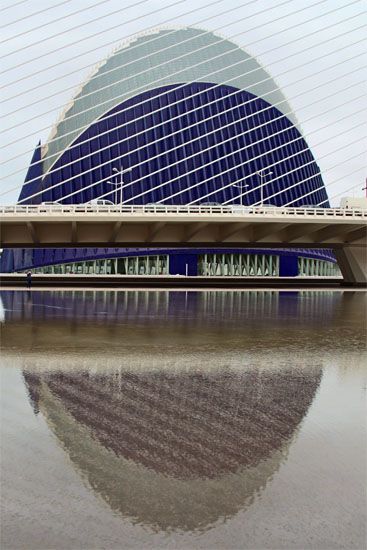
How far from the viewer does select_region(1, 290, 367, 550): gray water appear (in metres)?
4.12

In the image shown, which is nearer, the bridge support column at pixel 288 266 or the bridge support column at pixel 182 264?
the bridge support column at pixel 182 264

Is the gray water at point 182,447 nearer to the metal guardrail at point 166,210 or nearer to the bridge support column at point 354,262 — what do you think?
the metal guardrail at point 166,210

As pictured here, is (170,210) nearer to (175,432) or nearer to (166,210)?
(166,210)

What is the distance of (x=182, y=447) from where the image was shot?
5.98 metres

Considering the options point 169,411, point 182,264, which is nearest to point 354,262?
point 182,264

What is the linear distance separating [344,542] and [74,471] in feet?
7.37

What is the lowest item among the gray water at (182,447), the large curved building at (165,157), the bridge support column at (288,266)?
the gray water at (182,447)

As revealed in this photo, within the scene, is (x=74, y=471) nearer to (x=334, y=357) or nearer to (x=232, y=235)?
(x=334, y=357)

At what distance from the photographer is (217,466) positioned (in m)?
5.45

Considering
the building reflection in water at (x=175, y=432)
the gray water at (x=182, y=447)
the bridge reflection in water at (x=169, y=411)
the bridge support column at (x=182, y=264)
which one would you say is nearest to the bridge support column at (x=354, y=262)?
the bridge support column at (x=182, y=264)

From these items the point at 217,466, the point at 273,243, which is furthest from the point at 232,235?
the point at 217,466

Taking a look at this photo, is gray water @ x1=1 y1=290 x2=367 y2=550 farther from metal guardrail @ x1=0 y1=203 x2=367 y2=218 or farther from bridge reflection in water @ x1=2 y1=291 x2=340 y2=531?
metal guardrail @ x1=0 y1=203 x2=367 y2=218

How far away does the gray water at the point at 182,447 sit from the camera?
4.12 meters

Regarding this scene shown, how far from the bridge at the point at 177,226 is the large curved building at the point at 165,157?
985 inches
